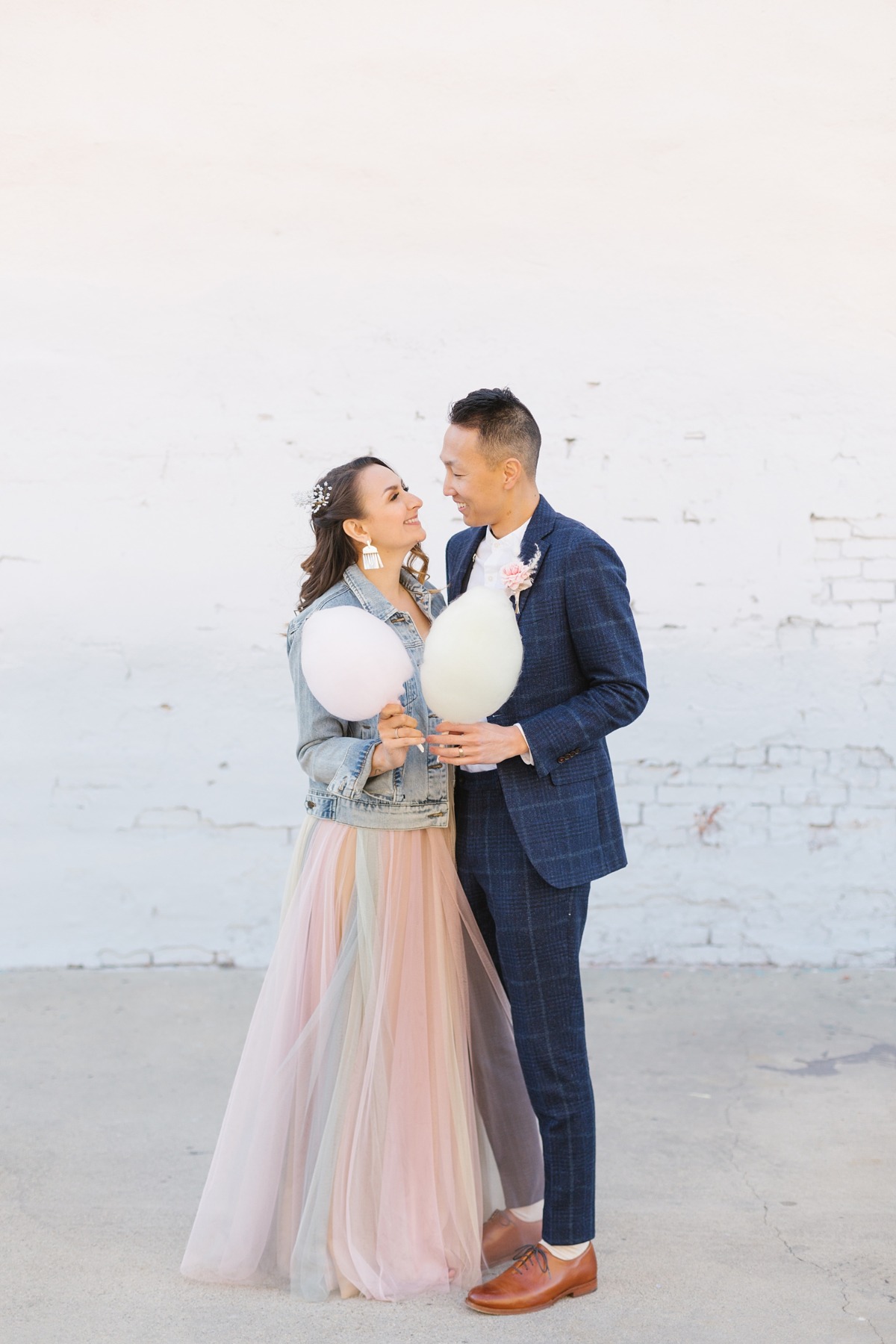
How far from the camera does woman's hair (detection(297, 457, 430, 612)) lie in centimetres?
242

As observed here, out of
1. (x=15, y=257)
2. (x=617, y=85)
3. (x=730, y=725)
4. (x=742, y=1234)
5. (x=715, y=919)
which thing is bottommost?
(x=742, y=1234)

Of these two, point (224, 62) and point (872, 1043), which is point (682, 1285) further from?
point (224, 62)

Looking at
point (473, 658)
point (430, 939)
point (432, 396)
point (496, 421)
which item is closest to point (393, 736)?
point (473, 658)

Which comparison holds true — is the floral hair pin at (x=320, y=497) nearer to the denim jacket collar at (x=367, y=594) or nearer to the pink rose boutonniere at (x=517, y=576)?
the denim jacket collar at (x=367, y=594)

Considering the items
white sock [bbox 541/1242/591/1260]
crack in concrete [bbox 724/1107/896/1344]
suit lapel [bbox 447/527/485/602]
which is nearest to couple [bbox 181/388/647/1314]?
white sock [bbox 541/1242/591/1260]

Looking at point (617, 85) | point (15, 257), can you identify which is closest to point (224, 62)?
point (15, 257)

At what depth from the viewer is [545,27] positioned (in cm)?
417

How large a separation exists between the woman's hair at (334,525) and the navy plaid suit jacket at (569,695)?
1.23ft

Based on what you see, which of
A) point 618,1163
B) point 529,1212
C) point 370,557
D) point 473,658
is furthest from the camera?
point 618,1163

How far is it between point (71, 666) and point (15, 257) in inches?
59.8

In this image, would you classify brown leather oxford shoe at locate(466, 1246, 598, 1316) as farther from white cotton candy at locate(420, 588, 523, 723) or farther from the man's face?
the man's face

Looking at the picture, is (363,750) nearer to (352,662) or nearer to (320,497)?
(352,662)

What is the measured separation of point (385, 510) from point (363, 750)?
51 centimetres

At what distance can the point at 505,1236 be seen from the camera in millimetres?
2510
